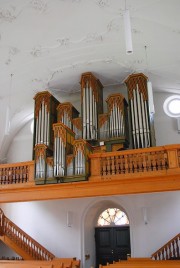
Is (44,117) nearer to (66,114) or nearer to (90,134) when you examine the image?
(66,114)

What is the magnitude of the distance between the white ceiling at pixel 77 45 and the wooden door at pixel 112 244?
17.7 feet

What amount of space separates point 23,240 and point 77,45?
7080mm

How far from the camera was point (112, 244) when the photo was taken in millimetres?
12102

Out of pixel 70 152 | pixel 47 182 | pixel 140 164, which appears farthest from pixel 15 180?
pixel 140 164

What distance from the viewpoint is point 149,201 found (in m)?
11.3

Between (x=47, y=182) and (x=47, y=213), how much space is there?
11.6 ft

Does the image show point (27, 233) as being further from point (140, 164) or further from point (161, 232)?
point (140, 164)

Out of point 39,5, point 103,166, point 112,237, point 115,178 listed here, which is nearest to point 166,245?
point 112,237

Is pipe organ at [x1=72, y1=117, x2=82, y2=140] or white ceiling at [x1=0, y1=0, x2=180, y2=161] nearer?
white ceiling at [x1=0, y1=0, x2=180, y2=161]

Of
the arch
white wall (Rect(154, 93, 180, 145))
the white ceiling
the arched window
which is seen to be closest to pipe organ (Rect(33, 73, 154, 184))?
the white ceiling

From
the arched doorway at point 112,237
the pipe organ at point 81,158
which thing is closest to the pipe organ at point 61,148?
the pipe organ at point 81,158

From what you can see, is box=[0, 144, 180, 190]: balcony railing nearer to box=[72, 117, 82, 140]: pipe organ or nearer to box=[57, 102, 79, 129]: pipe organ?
box=[72, 117, 82, 140]: pipe organ

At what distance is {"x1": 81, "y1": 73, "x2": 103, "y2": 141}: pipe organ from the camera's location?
10773 millimetres

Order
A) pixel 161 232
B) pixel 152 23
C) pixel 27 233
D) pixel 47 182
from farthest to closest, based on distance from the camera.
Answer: pixel 27 233 < pixel 161 232 < pixel 47 182 < pixel 152 23
